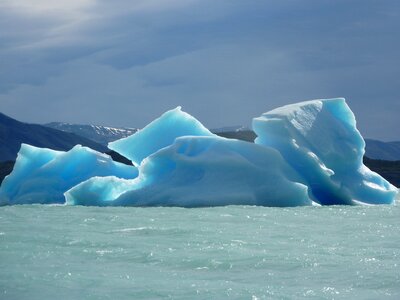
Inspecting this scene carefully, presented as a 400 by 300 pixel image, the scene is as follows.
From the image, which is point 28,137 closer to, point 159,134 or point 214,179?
point 159,134

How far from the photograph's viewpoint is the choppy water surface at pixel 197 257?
7.46 m

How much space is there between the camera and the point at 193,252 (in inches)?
385

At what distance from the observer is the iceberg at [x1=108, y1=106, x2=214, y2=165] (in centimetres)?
2019

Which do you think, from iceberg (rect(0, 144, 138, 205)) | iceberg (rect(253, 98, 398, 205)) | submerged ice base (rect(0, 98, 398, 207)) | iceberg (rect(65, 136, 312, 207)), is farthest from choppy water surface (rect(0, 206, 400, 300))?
iceberg (rect(0, 144, 138, 205))

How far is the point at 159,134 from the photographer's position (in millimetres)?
20391

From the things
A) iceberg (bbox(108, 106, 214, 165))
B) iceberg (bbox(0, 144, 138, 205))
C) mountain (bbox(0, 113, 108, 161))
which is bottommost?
mountain (bbox(0, 113, 108, 161))

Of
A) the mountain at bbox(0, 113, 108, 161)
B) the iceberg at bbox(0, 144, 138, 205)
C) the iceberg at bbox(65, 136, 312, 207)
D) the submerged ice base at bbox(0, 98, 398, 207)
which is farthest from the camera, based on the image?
the mountain at bbox(0, 113, 108, 161)

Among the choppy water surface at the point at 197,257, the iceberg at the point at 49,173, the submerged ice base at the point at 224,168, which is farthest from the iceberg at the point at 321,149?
the iceberg at the point at 49,173

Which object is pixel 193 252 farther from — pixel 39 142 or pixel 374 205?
pixel 39 142

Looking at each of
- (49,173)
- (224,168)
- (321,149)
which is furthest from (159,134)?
(321,149)

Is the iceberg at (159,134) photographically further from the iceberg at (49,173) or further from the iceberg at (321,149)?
the iceberg at (321,149)

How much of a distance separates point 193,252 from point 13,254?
2.13 meters

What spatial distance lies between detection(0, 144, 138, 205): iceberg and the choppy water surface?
16.1 ft

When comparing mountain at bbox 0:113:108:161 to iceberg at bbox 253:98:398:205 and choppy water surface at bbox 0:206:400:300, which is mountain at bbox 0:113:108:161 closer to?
iceberg at bbox 253:98:398:205
